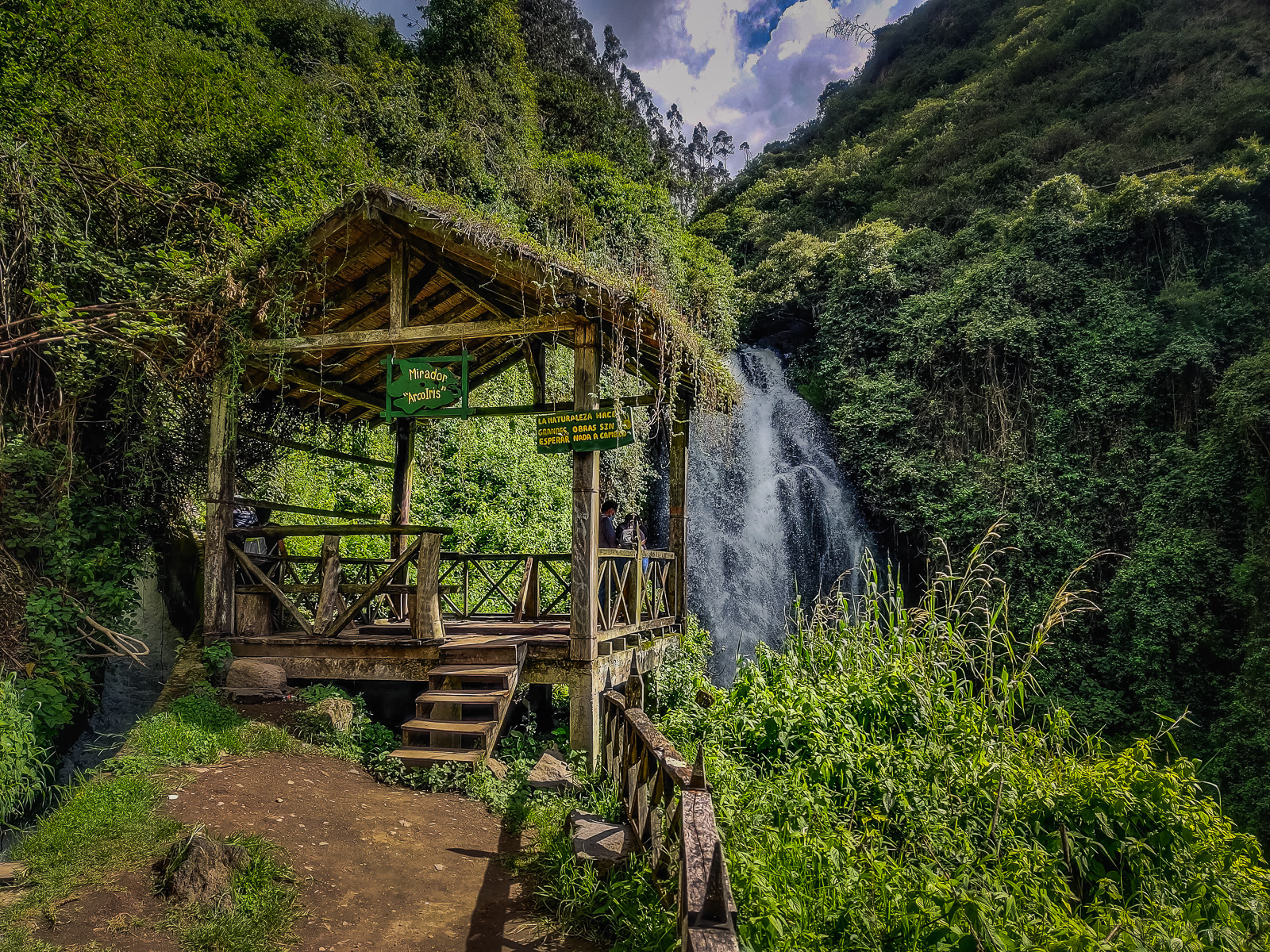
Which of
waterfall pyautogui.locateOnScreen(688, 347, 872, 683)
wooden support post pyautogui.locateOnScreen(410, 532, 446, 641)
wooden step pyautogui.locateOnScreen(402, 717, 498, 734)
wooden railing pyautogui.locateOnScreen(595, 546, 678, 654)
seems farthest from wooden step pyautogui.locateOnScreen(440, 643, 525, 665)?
waterfall pyautogui.locateOnScreen(688, 347, 872, 683)

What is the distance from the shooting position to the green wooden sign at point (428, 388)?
22.4ft

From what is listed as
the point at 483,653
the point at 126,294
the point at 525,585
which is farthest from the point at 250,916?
the point at 126,294

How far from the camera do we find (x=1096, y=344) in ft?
48.6

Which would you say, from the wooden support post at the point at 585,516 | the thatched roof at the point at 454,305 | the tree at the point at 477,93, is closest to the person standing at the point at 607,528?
the thatched roof at the point at 454,305

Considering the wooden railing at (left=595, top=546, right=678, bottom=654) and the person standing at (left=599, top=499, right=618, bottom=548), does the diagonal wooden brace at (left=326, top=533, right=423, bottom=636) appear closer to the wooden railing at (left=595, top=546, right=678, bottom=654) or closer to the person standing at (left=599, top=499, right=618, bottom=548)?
the wooden railing at (left=595, top=546, right=678, bottom=654)

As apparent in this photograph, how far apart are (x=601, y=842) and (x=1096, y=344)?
15683 mm

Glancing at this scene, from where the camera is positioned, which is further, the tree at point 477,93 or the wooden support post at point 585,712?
the tree at point 477,93

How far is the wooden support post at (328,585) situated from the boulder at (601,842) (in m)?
3.78

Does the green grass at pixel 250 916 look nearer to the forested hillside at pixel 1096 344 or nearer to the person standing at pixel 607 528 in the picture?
the person standing at pixel 607 528

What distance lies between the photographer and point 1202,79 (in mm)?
17766

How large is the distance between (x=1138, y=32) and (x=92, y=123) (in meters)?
25.8

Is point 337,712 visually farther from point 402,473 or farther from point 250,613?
point 402,473

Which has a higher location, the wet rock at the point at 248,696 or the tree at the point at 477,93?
the tree at the point at 477,93

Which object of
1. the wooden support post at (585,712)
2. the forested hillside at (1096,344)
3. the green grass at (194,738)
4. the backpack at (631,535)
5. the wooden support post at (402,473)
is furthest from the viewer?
the forested hillside at (1096,344)
